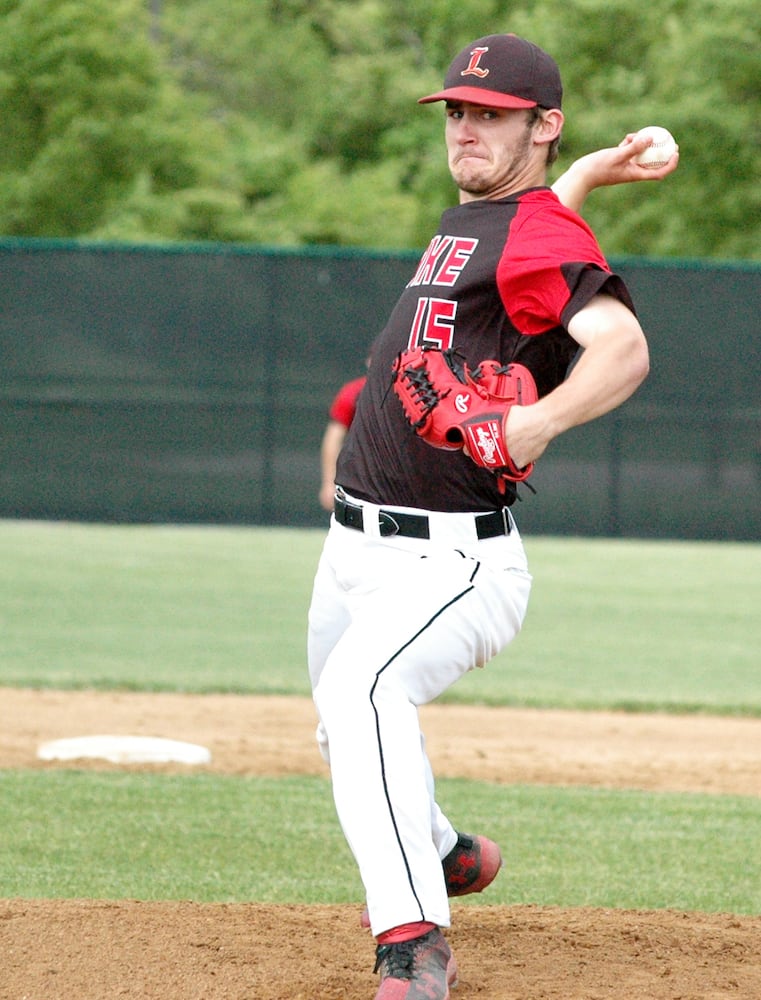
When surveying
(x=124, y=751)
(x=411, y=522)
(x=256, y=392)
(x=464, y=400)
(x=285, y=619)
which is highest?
(x=464, y=400)

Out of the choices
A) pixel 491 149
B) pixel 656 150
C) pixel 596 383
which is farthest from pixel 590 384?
pixel 656 150

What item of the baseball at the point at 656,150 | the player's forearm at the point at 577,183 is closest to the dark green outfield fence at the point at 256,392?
the player's forearm at the point at 577,183

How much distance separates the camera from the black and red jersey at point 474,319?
9.04ft

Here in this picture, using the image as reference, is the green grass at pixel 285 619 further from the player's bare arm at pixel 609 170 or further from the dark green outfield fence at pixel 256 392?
the player's bare arm at pixel 609 170

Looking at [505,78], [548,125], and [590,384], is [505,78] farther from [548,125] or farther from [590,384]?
[590,384]

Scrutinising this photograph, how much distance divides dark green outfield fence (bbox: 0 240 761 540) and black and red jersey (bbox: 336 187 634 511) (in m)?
11.2

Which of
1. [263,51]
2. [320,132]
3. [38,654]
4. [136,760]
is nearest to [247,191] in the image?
[320,132]

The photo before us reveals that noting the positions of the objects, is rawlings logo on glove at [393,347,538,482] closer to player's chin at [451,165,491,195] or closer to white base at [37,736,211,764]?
player's chin at [451,165,491,195]

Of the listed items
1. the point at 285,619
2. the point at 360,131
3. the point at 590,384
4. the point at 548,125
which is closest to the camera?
the point at 590,384

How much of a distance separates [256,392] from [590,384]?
12.0 meters

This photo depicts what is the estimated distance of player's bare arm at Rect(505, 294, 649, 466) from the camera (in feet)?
8.43

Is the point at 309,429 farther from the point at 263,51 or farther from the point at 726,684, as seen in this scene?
the point at 263,51

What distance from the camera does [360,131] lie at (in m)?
30.4

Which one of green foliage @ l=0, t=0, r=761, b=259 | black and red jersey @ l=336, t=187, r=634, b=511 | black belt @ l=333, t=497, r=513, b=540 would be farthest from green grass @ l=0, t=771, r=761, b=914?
green foliage @ l=0, t=0, r=761, b=259
